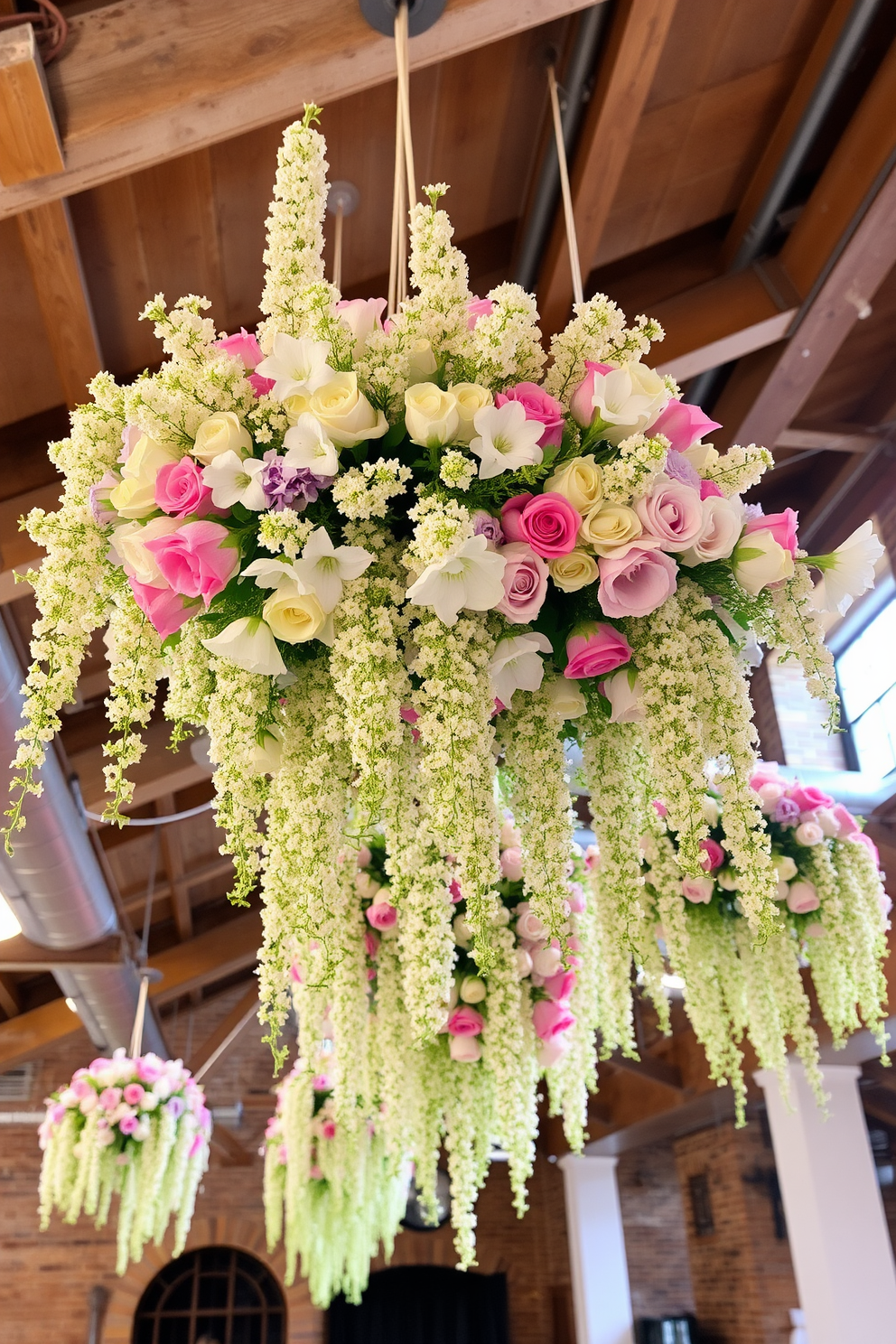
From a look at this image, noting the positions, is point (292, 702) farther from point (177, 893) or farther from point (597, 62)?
point (177, 893)

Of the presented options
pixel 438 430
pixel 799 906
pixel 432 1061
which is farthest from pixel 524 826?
pixel 799 906

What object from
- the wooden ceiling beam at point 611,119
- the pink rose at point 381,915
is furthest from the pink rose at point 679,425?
the wooden ceiling beam at point 611,119

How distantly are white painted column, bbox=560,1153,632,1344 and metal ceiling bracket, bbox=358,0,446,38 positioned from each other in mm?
8277

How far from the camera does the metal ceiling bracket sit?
188 cm

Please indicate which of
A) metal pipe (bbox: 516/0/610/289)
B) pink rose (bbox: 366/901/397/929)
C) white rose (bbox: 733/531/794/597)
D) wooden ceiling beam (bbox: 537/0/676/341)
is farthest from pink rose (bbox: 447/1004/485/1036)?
metal pipe (bbox: 516/0/610/289)

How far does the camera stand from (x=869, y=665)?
5684mm

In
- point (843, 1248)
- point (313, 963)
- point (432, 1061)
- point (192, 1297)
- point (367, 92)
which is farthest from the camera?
point (192, 1297)

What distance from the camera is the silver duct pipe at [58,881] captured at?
3160mm

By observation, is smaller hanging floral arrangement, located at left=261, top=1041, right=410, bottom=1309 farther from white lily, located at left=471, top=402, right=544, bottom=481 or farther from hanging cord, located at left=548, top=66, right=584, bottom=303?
white lily, located at left=471, top=402, right=544, bottom=481

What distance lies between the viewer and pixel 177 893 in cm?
694

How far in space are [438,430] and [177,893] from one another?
6352 millimetres

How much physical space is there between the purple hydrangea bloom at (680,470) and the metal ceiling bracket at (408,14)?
1.21 metres

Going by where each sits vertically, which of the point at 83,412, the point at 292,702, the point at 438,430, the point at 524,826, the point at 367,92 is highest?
the point at 367,92

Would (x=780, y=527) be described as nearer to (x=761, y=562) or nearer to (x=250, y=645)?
(x=761, y=562)
